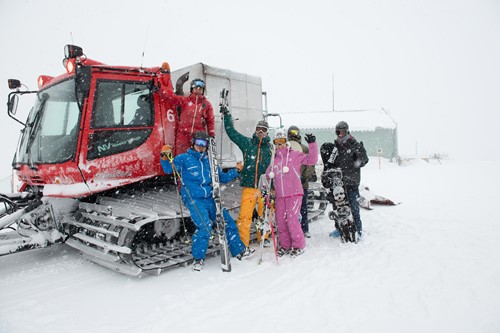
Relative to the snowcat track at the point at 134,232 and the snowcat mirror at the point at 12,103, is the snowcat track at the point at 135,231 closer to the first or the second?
the snowcat track at the point at 134,232

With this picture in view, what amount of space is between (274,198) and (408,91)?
522ft

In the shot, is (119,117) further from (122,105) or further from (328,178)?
(328,178)

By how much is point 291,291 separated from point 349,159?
9.35 ft

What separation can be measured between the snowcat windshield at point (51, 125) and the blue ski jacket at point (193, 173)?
1.51 m

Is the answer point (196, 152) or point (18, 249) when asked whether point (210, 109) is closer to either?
point (196, 152)

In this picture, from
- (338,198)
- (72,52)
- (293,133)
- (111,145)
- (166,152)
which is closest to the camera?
(72,52)

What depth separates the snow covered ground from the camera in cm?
317

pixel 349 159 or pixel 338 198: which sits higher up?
pixel 349 159

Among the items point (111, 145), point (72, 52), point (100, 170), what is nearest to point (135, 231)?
point (100, 170)

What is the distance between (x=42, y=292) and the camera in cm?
409

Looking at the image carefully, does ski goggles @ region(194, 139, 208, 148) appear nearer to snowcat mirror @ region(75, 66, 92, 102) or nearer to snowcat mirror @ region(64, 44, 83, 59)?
Result: snowcat mirror @ region(75, 66, 92, 102)

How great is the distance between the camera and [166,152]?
15.3ft

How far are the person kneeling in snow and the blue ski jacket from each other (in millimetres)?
996

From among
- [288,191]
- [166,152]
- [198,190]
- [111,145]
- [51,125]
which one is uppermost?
[51,125]
